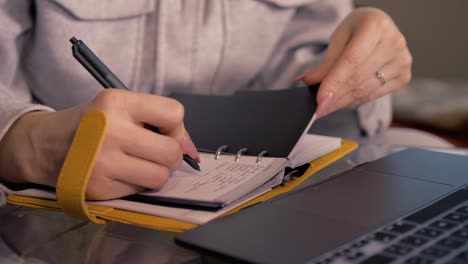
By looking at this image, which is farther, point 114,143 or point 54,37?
point 54,37

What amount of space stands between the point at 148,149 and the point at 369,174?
198 mm

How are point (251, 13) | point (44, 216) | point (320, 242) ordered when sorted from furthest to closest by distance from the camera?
point (251, 13) < point (44, 216) < point (320, 242)

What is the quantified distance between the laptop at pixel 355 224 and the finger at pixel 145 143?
86 millimetres

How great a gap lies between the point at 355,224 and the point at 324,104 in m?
0.21

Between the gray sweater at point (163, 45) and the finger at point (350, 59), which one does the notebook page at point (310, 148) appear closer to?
the finger at point (350, 59)

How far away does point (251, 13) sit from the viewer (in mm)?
841

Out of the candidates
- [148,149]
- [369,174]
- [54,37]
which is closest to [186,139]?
[148,149]

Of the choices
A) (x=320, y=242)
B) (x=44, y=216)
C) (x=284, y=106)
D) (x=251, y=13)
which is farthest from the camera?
(x=251, y=13)

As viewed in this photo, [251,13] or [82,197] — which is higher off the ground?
[251,13]

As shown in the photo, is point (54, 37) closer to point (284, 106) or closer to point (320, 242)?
point (284, 106)

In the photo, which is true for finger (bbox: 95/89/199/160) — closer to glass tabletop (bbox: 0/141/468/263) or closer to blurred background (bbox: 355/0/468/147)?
glass tabletop (bbox: 0/141/468/263)

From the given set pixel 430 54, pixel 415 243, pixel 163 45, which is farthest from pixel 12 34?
pixel 430 54

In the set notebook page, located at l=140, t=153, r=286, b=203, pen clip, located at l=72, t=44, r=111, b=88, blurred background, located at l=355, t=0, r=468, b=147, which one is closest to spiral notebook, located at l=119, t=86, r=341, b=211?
notebook page, located at l=140, t=153, r=286, b=203

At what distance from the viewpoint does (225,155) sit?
22.7 inches
